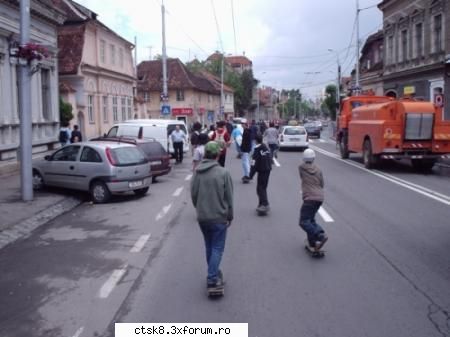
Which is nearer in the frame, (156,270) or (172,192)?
(156,270)

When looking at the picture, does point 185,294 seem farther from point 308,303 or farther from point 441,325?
point 441,325

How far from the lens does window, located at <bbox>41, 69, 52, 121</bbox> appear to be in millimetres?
24984

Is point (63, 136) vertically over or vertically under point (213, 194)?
over

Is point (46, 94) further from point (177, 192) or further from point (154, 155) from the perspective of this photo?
point (177, 192)

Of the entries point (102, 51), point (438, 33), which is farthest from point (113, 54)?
point (438, 33)

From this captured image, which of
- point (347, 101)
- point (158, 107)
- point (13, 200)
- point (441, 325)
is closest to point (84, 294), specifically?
point (441, 325)

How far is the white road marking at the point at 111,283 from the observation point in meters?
6.40

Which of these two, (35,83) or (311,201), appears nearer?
(311,201)

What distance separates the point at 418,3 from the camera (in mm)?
34812

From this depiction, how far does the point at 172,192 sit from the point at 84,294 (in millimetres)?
9105

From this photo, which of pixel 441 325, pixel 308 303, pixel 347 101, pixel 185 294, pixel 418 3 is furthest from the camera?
pixel 418 3

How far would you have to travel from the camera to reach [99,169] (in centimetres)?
1379

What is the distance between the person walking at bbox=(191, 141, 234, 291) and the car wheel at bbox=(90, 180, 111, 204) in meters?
7.90

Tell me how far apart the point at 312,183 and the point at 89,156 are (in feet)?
25.5
